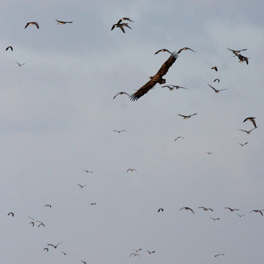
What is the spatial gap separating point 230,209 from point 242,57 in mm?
38132

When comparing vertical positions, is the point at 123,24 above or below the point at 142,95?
above

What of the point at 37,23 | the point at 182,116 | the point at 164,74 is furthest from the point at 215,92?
the point at 37,23

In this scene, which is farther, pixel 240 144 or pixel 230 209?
pixel 230 209

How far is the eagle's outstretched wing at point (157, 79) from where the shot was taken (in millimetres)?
82688

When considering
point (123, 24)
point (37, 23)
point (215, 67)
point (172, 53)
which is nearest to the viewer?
point (172, 53)

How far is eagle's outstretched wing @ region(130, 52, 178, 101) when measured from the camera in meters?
82.7

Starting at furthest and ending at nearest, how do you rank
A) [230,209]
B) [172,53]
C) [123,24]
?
[230,209]
[123,24]
[172,53]

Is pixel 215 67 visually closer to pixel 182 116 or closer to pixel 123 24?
pixel 182 116

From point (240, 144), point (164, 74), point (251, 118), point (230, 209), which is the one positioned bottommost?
point (230, 209)

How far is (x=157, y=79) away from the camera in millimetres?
84438

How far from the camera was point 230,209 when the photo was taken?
415 ft

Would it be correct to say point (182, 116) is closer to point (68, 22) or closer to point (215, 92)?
point (215, 92)

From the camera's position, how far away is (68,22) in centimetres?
9144

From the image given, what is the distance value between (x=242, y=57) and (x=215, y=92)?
761cm
